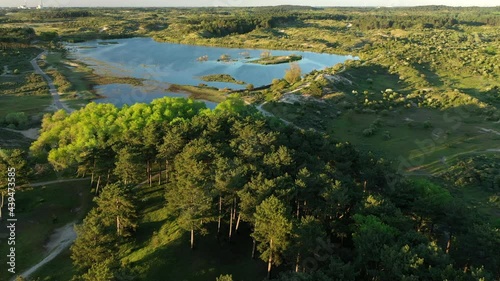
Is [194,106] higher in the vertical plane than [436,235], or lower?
higher

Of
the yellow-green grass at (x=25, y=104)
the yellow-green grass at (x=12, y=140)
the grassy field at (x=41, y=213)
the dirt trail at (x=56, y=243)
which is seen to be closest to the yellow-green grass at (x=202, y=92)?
the yellow-green grass at (x=25, y=104)

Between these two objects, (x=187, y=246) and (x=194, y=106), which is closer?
(x=187, y=246)

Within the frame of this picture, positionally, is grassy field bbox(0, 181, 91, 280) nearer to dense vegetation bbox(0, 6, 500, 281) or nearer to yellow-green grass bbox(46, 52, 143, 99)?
dense vegetation bbox(0, 6, 500, 281)

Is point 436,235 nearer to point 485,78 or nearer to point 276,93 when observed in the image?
point 276,93

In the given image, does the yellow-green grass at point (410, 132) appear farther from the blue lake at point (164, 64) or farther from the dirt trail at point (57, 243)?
the dirt trail at point (57, 243)

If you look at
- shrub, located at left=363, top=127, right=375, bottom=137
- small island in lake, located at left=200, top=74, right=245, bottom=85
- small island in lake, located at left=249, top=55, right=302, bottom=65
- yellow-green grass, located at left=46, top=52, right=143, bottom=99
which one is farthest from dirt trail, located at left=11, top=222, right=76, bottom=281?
small island in lake, located at left=249, top=55, right=302, bottom=65

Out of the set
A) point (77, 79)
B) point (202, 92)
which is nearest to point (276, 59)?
point (202, 92)

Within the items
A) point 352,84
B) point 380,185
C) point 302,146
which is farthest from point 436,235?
point 352,84
